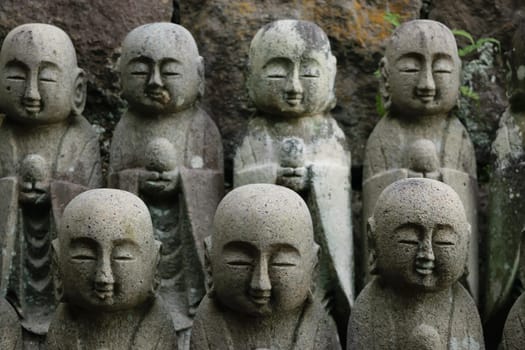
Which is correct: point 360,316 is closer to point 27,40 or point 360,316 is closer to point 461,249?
point 461,249

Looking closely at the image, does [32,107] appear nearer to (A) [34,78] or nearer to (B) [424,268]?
(A) [34,78]

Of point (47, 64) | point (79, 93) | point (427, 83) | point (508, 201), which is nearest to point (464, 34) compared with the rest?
point (427, 83)

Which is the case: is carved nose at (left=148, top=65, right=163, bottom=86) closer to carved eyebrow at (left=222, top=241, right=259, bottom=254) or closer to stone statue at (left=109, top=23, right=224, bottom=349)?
stone statue at (left=109, top=23, right=224, bottom=349)

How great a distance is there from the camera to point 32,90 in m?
9.64

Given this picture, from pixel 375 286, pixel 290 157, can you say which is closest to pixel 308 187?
pixel 290 157

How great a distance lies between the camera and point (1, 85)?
973 cm

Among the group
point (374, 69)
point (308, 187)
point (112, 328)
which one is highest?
point (374, 69)

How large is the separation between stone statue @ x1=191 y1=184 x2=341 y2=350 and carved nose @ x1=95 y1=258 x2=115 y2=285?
449 millimetres

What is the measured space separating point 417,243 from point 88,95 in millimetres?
2846

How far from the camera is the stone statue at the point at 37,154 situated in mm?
9508

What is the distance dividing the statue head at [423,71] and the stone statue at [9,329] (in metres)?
2.30

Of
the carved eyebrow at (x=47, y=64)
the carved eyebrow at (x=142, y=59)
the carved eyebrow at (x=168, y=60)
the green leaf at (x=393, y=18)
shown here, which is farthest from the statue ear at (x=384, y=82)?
the carved eyebrow at (x=47, y=64)

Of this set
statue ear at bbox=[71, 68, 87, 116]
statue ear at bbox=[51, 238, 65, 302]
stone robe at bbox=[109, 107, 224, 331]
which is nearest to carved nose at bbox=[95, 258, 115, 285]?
statue ear at bbox=[51, 238, 65, 302]

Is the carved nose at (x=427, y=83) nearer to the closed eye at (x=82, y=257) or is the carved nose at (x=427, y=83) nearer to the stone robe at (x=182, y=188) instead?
the stone robe at (x=182, y=188)
